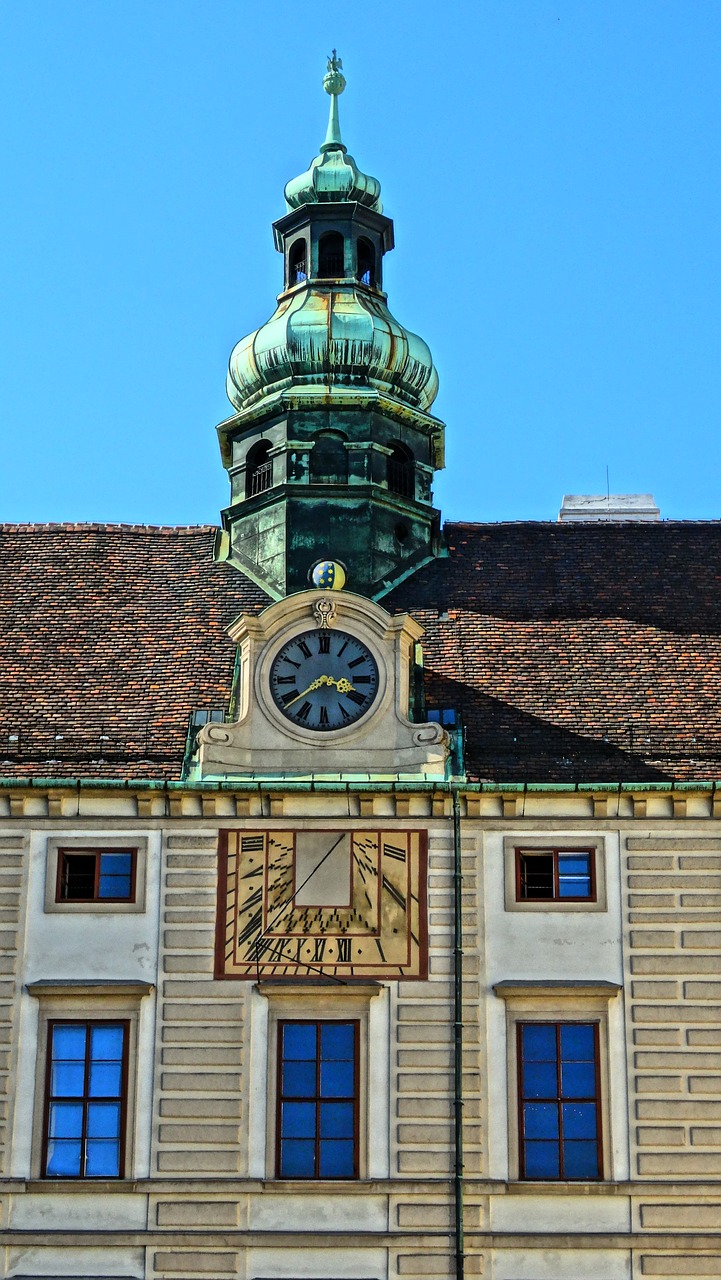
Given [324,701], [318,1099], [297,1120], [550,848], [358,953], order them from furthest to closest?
[324,701] → [550,848] → [358,953] → [318,1099] → [297,1120]

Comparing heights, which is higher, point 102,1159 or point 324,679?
point 324,679

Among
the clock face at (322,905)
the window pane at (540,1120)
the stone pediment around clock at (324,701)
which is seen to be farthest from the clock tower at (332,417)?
the window pane at (540,1120)

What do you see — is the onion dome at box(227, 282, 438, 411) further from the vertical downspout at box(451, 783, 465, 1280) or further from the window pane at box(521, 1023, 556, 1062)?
the window pane at box(521, 1023, 556, 1062)

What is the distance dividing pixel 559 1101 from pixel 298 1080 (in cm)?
349

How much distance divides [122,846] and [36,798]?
54.2 inches

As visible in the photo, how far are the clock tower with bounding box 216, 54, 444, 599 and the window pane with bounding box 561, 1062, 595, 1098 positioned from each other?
933cm

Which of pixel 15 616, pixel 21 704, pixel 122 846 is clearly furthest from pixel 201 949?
pixel 15 616

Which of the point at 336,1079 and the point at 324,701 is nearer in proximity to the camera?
the point at 336,1079

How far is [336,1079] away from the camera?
32188 millimetres

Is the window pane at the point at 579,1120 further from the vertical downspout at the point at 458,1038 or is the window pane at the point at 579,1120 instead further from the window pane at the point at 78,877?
the window pane at the point at 78,877

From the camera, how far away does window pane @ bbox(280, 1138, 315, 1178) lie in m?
31.7

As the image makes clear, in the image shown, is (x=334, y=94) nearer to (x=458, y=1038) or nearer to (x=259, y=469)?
(x=259, y=469)

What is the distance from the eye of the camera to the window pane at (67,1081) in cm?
3209

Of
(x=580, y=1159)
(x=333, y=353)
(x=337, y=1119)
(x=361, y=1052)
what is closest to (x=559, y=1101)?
(x=580, y=1159)
